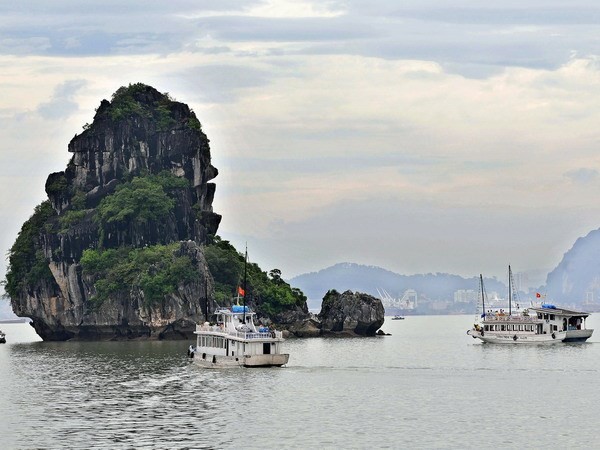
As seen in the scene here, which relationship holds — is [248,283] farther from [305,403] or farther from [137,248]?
[305,403]

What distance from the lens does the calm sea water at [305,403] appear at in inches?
2281

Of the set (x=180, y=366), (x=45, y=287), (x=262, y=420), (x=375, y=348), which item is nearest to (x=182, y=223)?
(x=45, y=287)

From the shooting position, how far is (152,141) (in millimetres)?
177125

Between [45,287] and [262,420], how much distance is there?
110541 mm

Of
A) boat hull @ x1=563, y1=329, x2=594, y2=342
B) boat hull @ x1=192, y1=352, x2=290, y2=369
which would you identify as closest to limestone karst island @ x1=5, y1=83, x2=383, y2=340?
boat hull @ x1=563, y1=329, x2=594, y2=342

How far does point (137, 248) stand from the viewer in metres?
168

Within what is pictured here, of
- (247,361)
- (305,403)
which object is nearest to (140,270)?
(247,361)

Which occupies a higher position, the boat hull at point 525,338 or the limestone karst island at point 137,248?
the limestone karst island at point 137,248

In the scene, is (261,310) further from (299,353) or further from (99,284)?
(299,353)

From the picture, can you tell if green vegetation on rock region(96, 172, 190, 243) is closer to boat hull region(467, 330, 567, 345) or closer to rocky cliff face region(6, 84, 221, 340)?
rocky cliff face region(6, 84, 221, 340)

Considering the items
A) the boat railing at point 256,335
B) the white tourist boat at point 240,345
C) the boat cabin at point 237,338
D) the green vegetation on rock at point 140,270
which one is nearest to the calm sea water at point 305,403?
the white tourist boat at point 240,345

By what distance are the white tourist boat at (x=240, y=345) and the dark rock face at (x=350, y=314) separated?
74.5 metres

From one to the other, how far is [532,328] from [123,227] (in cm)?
6386

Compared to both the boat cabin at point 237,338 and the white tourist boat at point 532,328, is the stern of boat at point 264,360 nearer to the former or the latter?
the boat cabin at point 237,338
